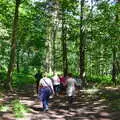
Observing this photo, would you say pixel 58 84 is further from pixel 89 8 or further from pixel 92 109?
pixel 89 8

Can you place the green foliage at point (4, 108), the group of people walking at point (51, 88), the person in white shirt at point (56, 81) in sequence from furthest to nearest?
the person in white shirt at point (56, 81) → the group of people walking at point (51, 88) → the green foliage at point (4, 108)

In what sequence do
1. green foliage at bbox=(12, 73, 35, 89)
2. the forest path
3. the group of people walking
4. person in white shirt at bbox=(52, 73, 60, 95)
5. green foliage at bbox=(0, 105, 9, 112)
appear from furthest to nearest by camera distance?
green foliage at bbox=(12, 73, 35, 89), person in white shirt at bbox=(52, 73, 60, 95), the group of people walking, green foliage at bbox=(0, 105, 9, 112), the forest path

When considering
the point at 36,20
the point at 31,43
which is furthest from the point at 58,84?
the point at 31,43

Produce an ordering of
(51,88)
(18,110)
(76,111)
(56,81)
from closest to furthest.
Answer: (18,110), (51,88), (76,111), (56,81)

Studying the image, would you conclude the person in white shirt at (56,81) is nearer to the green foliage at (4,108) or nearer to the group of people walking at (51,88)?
the group of people walking at (51,88)

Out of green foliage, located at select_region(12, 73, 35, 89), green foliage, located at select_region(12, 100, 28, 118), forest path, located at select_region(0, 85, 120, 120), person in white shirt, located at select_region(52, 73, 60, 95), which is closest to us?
green foliage, located at select_region(12, 100, 28, 118)

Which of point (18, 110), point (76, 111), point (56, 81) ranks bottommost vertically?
point (76, 111)

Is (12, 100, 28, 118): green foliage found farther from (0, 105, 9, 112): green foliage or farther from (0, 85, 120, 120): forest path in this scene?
(0, 105, 9, 112): green foliage

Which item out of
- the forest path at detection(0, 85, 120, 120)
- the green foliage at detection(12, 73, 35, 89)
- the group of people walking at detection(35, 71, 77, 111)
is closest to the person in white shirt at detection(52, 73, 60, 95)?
the group of people walking at detection(35, 71, 77, 111)

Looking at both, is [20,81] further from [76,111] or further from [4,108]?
[4,108]

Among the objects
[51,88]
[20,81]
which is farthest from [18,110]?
[20,81]

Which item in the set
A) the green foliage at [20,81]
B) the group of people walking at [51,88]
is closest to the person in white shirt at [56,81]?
the group of people walking at [51,88]

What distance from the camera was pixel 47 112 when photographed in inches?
659

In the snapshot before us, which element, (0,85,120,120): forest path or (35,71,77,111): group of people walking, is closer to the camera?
(0,85,120,120): forest path
